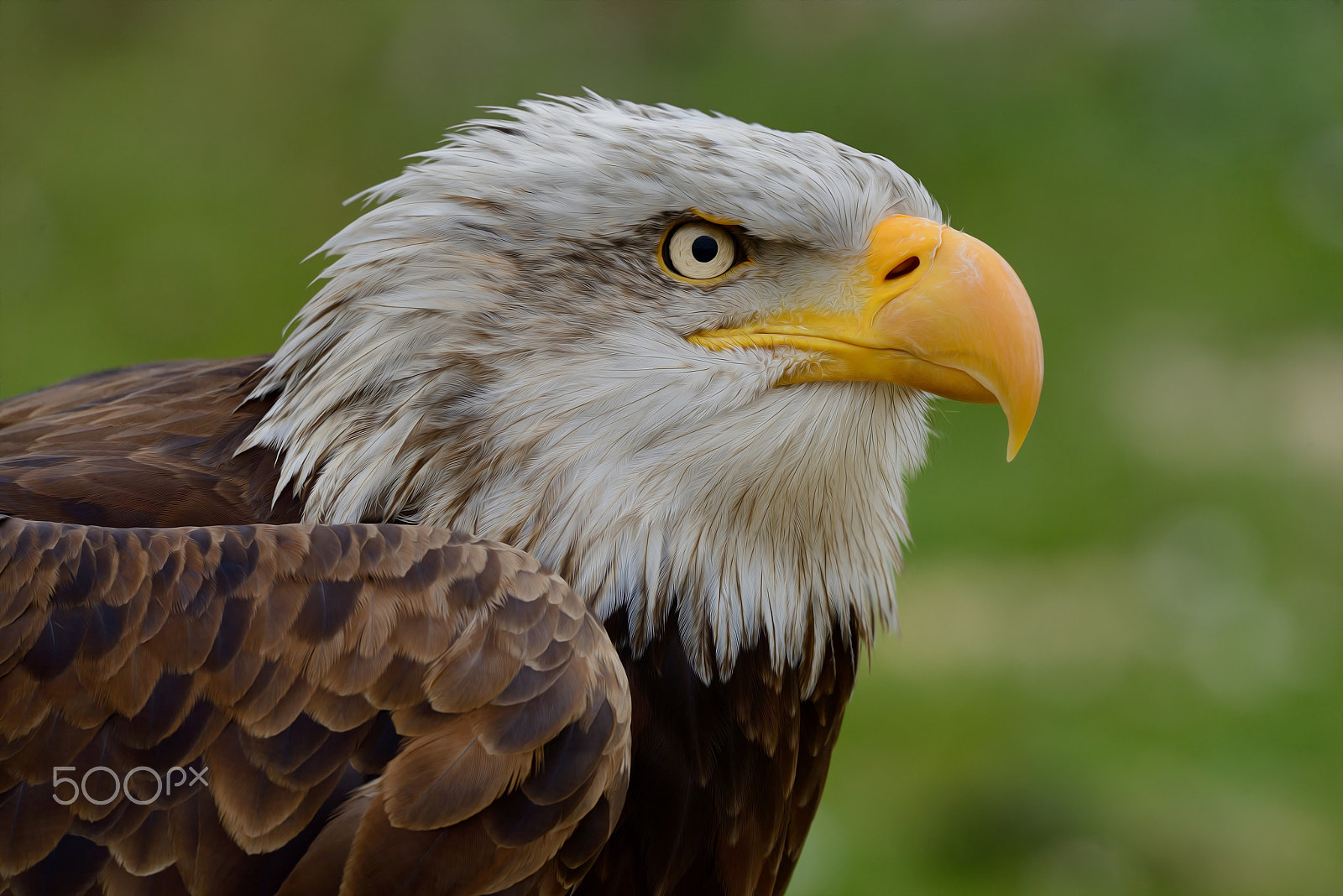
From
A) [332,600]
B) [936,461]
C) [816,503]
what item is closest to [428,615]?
[332,600]

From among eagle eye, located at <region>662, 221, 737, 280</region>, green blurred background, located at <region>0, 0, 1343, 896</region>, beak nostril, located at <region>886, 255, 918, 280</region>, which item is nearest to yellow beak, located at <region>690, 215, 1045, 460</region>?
beak nostril, located at <region>886, 255, 918, 280</region>

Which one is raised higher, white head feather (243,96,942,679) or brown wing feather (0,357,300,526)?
white head feather (243,96,942,679)

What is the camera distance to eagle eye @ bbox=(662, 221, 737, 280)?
217 cm

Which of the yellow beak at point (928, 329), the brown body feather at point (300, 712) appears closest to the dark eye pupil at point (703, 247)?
the yellow beak at point (928, 329)

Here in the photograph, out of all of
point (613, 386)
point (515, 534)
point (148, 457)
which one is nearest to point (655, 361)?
point (613, 386)

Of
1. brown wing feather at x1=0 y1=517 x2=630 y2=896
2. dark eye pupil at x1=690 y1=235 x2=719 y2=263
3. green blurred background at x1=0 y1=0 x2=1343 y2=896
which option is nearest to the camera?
brown wing feather at x1=0 y1=517 x2=630 y2=896

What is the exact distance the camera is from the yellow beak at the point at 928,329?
6.79ft

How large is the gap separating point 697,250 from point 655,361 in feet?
0.71

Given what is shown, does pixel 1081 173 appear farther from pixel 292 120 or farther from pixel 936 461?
pixel 292 120

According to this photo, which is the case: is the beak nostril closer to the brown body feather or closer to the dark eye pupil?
the dark eye pupil

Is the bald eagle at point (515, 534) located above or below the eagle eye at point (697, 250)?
below

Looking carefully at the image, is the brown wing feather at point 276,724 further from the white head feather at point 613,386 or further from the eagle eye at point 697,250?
the eagle eye at point 697,250

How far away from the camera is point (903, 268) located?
2160mm

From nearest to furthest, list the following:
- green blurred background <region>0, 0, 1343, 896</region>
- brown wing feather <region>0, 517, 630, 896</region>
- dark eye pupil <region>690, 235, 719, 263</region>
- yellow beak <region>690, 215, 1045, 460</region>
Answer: brown wing feather <region>0, 517, 630, 896</region> < yellow beak <region>690, 215, 1045, 460</region> < dark eye pupil <region>690, 235, 719, 263</region> < green blurred background <region>0, 0, 1343, 896</region>
